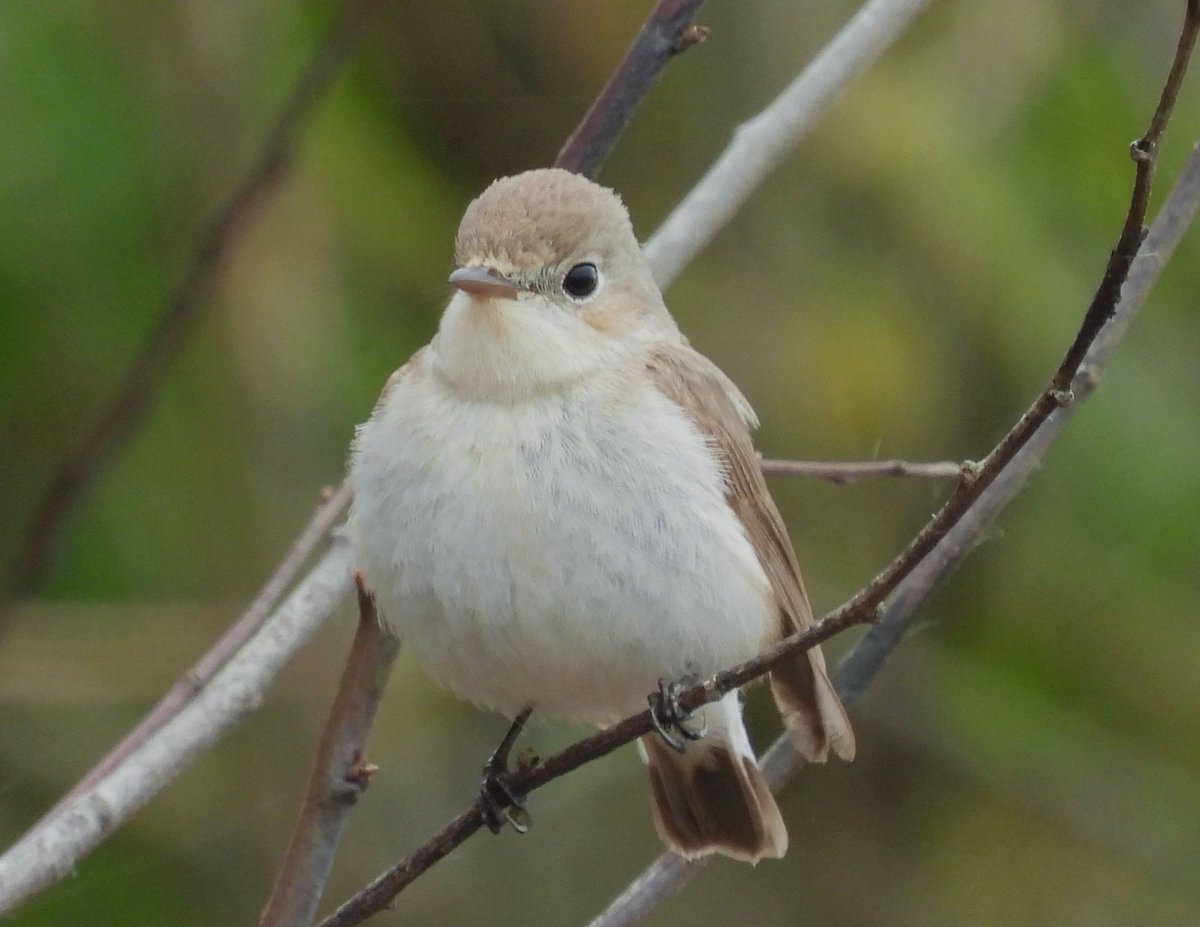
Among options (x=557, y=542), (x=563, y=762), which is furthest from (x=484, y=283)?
(x=563, y=762)

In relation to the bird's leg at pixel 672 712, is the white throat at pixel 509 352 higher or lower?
higher

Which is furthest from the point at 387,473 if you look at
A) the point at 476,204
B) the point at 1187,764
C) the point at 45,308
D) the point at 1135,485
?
the point at 1187,764

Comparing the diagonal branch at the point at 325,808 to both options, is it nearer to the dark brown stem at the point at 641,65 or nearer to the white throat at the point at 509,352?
the white throat at the point at 509,352

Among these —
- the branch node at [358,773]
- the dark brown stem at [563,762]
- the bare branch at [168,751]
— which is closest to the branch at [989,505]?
the dark brown stem at [563,762]

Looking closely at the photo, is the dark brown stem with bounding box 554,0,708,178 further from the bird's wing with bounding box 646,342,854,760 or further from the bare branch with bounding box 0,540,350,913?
the bare branch with bounding box 0,540,350,913

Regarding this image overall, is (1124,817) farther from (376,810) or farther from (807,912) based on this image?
(376,810)

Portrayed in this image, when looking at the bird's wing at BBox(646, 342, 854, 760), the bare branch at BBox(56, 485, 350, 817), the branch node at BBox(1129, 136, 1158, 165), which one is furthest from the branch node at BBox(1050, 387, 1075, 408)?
the bare branch at BBox(56, 485, 350, 817)
